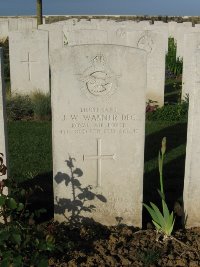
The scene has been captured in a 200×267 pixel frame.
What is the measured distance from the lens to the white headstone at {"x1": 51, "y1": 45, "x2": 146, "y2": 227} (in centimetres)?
399

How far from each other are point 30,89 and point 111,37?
7.11 feet

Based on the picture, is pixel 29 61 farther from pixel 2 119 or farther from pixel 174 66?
pixel 2 119

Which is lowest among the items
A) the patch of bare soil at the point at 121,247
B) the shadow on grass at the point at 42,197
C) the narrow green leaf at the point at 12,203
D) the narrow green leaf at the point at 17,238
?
the patch of bare soil at the point at 121,247

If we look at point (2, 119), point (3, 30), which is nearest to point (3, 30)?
point (3, 30)

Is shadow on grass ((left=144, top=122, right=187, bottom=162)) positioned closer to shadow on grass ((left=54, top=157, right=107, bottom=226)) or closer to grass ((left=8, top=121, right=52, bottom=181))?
grass ((left=8, top=121, right=52, bottom=181))

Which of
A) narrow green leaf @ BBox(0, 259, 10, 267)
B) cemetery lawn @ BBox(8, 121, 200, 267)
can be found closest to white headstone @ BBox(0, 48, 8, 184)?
cemetery lawn @ BBox(8, 121, 200, 267)

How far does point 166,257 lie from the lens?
3734mm

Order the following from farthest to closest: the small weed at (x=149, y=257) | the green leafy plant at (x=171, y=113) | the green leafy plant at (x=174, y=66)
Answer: the green leafy plant at (x=174, y=66) → the green leafy plant at (x=171, y=113) → the small weed at (x=149, y=257)

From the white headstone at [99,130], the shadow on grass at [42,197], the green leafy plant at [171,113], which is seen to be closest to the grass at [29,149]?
the shadow on grass at [42,197]

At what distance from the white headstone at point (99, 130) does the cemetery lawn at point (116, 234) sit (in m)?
0.25

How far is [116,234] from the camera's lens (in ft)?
13.5

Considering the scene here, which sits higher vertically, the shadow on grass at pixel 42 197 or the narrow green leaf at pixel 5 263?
the narrow green leaf at pixel 5 263

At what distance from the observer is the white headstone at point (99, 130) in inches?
157

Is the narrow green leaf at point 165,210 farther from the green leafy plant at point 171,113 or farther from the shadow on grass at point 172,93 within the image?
the shadow on grass at point 172,93
